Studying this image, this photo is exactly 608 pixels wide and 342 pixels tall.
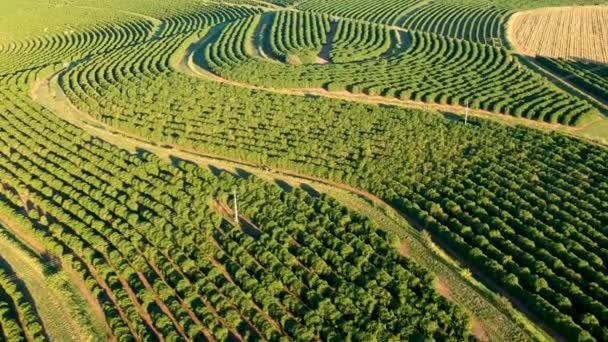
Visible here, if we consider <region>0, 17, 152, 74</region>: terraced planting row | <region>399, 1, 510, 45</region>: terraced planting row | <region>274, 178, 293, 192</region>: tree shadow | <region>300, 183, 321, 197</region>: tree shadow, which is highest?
<region>0, 17, 152, 74</region>: terraced planting row

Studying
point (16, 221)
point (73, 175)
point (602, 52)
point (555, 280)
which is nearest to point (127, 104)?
point (73, 175)

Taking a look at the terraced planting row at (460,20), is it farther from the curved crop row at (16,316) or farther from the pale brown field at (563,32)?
the curved crop row at (16,316)

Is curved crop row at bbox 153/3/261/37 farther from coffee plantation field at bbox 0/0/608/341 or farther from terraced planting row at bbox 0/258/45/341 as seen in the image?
terraced planting row at bbox 0/258/45/341

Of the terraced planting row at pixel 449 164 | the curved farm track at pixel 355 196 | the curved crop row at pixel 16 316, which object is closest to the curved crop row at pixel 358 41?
the curved farm track at pixel 355 196

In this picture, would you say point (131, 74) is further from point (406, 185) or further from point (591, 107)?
point (591, 107)

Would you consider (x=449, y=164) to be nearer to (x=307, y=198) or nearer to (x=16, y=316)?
(x=307, y=198)

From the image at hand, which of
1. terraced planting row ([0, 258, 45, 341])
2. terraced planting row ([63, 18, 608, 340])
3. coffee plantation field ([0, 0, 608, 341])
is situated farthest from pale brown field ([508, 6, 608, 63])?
terraced planting row ([0, 258, 45, 341])

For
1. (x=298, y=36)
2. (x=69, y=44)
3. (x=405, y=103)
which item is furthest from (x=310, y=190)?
(x=69, y=44)
